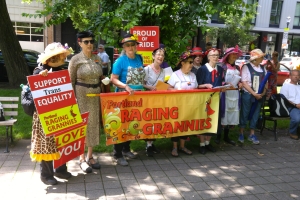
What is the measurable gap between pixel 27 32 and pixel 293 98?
2611 cm

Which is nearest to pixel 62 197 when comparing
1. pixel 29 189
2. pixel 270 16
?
pixel 29 189

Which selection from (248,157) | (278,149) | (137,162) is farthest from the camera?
(278,149)

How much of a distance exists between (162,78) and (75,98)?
1603 mm

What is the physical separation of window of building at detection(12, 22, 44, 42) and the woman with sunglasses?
83.3ft

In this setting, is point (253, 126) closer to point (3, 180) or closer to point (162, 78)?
point (162, 78)

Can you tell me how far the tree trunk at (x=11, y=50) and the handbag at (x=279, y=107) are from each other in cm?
822

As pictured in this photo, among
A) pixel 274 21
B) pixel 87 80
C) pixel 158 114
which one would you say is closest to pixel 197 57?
pixel 158 114

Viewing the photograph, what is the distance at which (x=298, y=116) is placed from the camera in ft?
22.0

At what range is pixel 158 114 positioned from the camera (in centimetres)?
502

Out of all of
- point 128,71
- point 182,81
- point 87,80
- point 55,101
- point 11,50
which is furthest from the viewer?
point 11,50

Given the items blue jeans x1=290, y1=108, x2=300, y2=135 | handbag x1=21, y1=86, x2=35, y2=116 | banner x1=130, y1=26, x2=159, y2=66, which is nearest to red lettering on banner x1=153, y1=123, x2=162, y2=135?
banner x1=130, y1=26, x2=159, y2=66

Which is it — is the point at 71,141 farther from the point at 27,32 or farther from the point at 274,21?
the point at 274,21

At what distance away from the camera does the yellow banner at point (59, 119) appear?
3.83 metres

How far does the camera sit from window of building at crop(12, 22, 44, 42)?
27.1m
